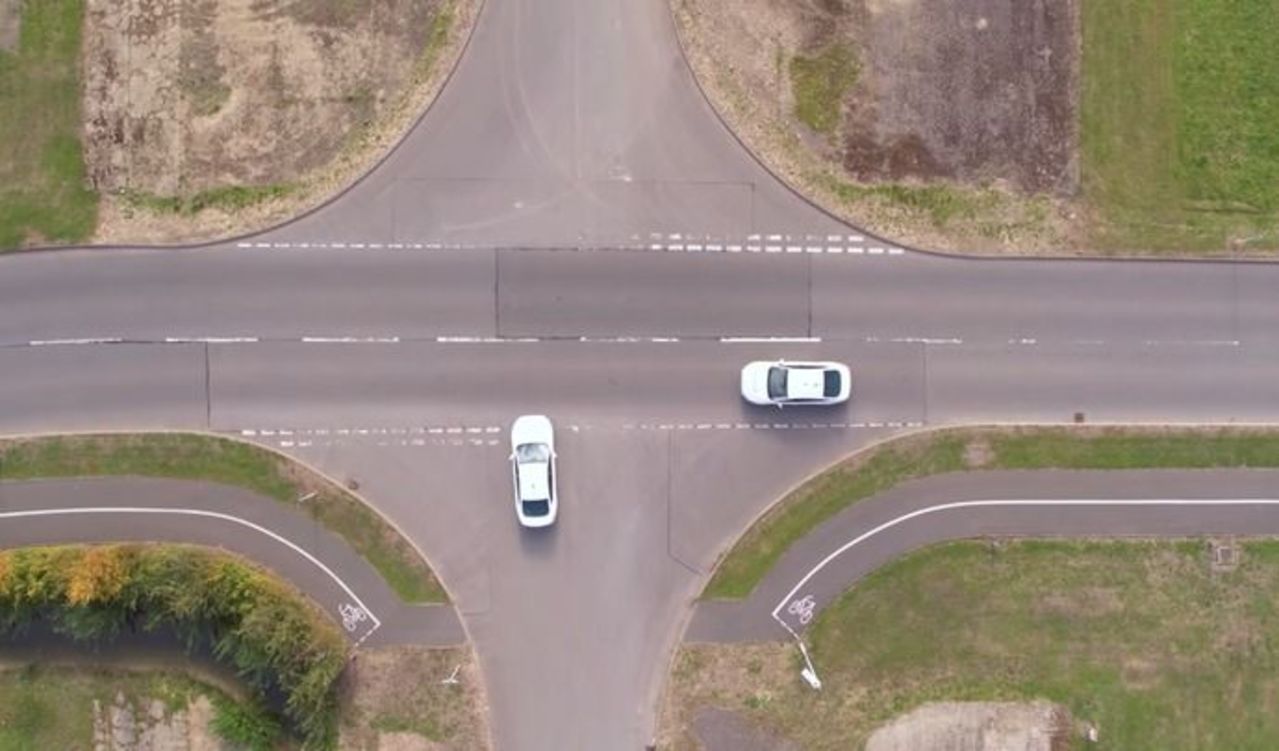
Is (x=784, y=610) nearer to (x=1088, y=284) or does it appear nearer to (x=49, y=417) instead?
(x=1088, y=284)

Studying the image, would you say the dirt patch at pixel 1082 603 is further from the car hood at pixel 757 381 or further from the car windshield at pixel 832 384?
the car hood at pixel 757 381

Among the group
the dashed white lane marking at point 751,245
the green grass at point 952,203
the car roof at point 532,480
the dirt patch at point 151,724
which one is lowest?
the dirt patch at point 151,724

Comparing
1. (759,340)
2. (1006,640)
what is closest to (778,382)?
(759,340)

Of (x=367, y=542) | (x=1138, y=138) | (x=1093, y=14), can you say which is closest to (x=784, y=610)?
(x=367, y=542)

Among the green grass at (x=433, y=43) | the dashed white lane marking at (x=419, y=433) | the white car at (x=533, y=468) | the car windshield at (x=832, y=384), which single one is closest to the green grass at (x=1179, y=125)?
the car windshield at (x=832, y=384)

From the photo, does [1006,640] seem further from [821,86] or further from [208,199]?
[208,199]

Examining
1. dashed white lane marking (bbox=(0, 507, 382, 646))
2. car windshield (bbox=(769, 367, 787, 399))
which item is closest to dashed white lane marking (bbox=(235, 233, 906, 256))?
car windshield (bbox=(769, 367, 787, 399))
